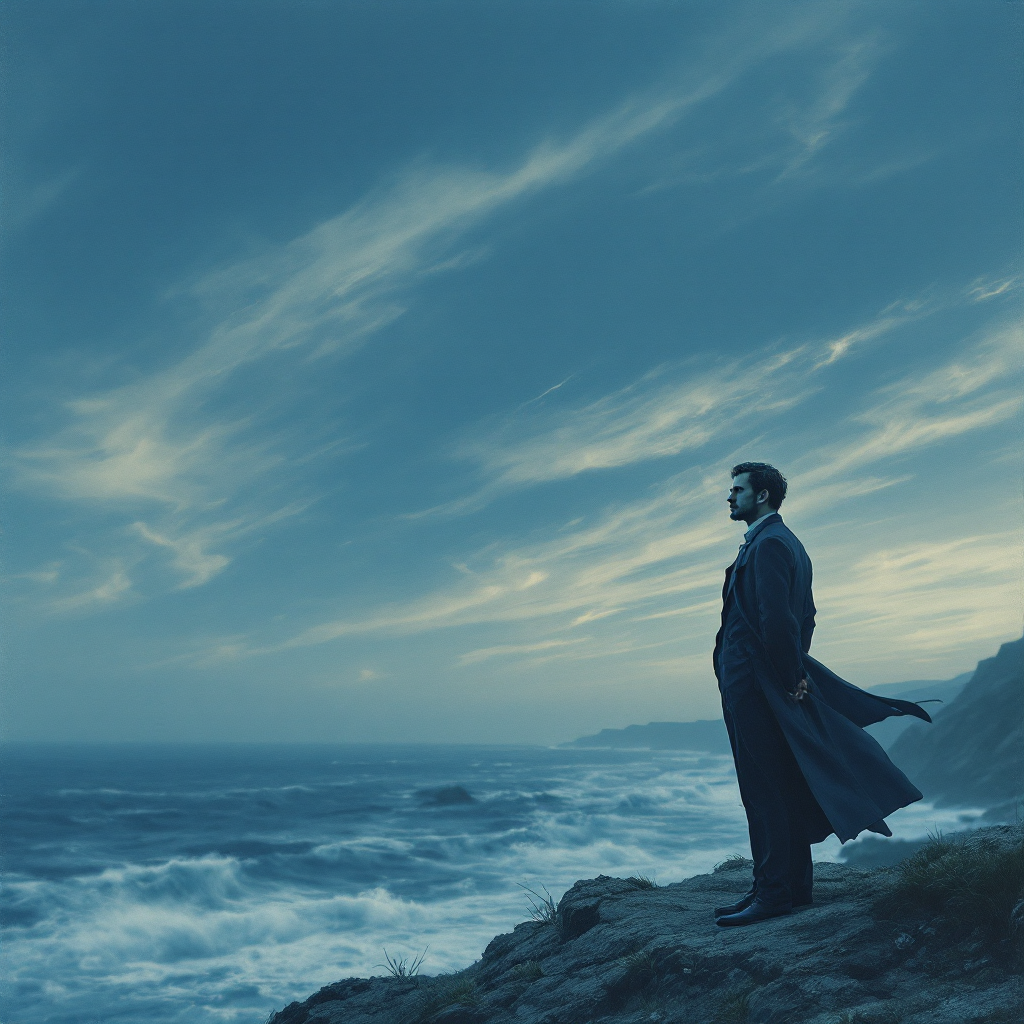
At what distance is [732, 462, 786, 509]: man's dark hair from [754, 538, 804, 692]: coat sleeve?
0.41m

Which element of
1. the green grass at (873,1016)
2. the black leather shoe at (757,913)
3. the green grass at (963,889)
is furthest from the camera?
the black leather shoe at (757,913)

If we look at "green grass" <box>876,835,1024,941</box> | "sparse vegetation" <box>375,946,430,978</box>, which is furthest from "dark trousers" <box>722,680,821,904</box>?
"sparse vegetation" <box>375,946,430,978</box>

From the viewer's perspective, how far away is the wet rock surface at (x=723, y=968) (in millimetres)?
3137

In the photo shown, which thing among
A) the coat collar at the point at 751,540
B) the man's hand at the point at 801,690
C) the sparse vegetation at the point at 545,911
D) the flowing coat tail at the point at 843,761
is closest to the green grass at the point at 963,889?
the flowing coat tail at the point at 843,761

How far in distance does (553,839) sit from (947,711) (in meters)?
26.8

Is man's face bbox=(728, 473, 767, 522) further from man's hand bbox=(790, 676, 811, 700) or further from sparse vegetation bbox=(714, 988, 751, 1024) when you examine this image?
sparse vegetation bbox=(714, 988, 751, 1024)

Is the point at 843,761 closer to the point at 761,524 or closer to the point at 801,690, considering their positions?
the point at 801,690

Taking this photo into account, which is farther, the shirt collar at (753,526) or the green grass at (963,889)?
the shirt collar at (753,526)

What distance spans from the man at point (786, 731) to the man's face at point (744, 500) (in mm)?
43

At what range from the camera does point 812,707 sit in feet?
13.7

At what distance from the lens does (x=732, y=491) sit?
14.9ft

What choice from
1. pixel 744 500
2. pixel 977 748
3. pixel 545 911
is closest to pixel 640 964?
pixel 545 911

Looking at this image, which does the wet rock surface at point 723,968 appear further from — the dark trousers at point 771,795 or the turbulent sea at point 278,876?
the turbulent sea at point 278,876

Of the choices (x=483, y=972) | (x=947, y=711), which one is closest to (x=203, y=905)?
(x=483, y=972)
